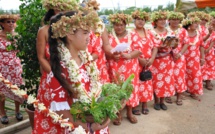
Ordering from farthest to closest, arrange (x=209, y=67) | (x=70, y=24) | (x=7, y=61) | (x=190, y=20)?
(x=209, y=67) → (x=190, y=20) → (x=7, y=61) → (x=70, y=24)

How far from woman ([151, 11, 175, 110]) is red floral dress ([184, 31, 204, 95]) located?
835 millimetres

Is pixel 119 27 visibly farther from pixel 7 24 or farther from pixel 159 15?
pixel 7 24

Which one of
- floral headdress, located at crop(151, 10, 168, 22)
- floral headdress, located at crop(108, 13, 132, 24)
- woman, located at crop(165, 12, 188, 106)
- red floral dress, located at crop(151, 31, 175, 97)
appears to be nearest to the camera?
floral headdress, located at crop(108, 13, 132, 24)

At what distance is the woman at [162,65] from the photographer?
4.45 m

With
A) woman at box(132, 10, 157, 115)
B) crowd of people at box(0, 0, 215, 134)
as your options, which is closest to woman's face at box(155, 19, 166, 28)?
crowd of people at box(0, 0, 215, 134)

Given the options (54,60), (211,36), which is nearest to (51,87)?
(54,60)

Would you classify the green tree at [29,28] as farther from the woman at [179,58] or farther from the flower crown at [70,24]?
the woman at [179,58]

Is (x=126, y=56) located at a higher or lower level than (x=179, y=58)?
higher

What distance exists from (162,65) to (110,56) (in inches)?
53.0

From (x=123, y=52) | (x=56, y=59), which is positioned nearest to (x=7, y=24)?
(x=123, y=52)

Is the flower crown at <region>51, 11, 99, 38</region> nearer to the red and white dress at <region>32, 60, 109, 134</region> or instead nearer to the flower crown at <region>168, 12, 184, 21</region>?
the red and white dress at <region>32, 60, 109, 134</region>

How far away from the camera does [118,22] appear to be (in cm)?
371

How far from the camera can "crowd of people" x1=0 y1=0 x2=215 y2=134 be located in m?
1.74

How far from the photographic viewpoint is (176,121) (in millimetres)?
4301
